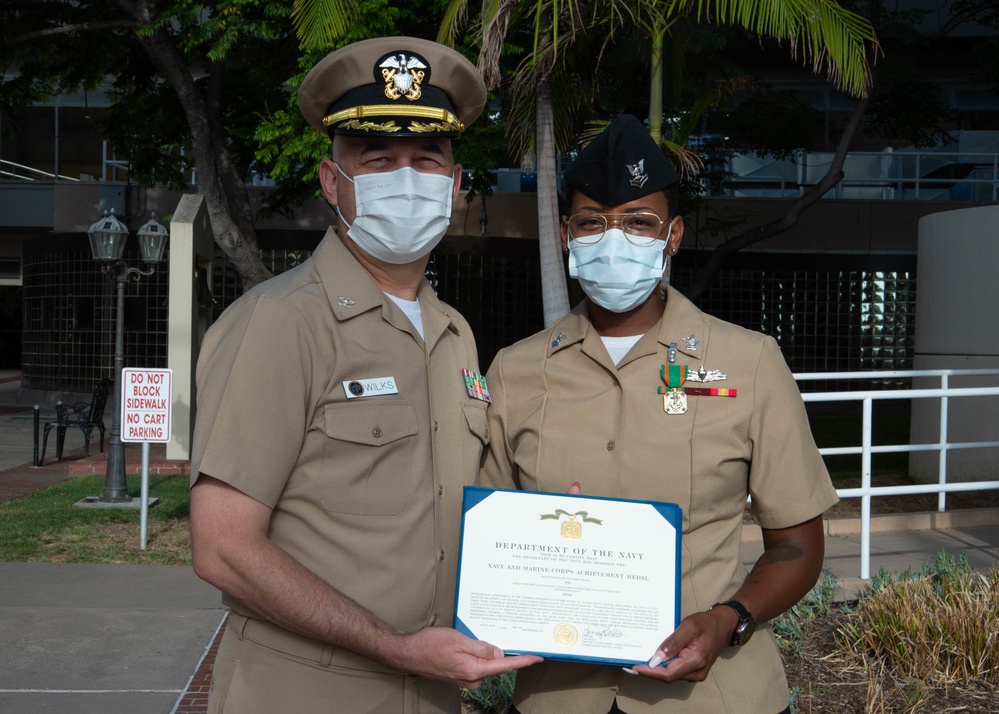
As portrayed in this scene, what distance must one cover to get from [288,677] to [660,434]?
3.26 feet

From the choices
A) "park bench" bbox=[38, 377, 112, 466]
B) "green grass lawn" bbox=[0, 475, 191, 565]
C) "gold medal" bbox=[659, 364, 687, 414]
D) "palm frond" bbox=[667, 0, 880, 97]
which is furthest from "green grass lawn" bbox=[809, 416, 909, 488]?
"park bench" bbox=[38, 377, 112, 466]

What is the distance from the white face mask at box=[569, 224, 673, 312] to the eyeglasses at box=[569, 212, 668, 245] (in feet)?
0.05

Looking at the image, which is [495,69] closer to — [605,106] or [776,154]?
[605,106]

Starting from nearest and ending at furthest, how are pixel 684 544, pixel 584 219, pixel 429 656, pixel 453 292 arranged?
pixel 429 656 → pixel 684 544 → pixel 584 219 → pixel 453 292

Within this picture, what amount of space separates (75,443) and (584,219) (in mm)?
17232

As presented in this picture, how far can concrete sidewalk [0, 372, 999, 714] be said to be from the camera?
5324mm

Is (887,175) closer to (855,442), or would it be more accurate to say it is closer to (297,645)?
(855,442)

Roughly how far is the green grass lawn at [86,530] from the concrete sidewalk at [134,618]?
438 mm

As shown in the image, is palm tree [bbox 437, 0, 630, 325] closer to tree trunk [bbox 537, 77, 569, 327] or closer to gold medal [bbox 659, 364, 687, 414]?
tree trunk [bbox 537, 77, 569, 327]

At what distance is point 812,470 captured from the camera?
242cm

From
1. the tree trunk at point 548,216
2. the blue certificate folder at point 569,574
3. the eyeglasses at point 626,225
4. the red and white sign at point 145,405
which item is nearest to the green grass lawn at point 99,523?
the red and white sign at point 145,405

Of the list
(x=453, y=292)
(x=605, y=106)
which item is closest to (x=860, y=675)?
(x=605, y=106)

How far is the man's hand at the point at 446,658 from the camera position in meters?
2.03

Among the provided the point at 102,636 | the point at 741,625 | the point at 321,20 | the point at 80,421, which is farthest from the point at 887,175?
the point at 741,625
